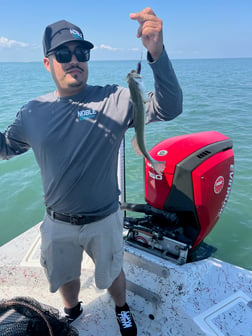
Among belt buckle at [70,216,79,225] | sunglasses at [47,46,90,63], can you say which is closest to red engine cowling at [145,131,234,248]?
belt buckle at [70,216,79,225]

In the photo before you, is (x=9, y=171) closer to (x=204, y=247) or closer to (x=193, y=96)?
(x=204, y=247)

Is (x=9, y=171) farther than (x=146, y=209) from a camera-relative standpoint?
Answer: Yes

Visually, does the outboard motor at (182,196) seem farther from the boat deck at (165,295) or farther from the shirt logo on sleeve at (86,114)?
the shirt logo on sleeve at (86,114)

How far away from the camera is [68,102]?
185cm

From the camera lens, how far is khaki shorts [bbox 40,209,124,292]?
6.32ft

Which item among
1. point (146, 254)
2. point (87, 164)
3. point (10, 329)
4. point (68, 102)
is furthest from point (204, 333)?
point (68, 102)

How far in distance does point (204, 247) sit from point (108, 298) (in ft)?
3.73

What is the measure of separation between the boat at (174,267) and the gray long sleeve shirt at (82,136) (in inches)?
30.5

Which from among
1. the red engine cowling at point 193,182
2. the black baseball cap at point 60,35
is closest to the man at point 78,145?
the black baseball cap at point 60,35

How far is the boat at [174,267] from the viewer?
2.19 m

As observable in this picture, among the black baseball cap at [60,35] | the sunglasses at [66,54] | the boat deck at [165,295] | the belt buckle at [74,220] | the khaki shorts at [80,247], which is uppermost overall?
the black baseball cap at [60,35]

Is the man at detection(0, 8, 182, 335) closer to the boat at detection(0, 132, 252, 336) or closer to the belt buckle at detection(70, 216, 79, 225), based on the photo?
the belt buckle at detection(70, 216, 79, 225)

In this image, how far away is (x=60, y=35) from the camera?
1.82 m

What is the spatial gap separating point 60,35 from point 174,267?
192cm
